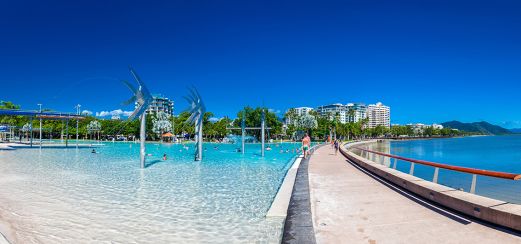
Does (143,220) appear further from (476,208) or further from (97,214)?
(476,208)

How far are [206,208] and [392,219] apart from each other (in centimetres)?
450

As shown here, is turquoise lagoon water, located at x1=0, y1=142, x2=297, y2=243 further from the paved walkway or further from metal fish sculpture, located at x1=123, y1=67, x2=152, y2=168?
metal fish sculpture, located at x1=123, y1=67, x2=152, y2=168

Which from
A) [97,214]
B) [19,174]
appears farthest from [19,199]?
[19,174]

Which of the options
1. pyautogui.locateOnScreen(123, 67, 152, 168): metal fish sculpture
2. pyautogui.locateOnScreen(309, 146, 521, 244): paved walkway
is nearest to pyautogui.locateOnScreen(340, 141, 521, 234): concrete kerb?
pyautogui.locateOnScreen(309, 146, 521, 244): paved walkway

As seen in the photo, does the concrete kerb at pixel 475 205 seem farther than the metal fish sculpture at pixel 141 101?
No

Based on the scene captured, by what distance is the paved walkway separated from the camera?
455 centimetres

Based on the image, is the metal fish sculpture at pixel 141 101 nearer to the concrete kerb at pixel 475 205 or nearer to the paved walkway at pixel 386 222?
the paved walkway at pixel 386 222

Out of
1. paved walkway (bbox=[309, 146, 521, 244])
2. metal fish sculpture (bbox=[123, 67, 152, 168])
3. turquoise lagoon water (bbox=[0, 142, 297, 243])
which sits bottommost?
turquoise lagoon water (bbox=[0, 142, 297, 243])

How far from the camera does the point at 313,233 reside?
502 centimetres

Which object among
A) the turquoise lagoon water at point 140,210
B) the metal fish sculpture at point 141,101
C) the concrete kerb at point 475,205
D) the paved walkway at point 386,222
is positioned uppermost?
the metal fish sculpture at point 141,101

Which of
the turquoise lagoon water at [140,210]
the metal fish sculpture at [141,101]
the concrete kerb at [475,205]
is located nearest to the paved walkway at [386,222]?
the concrete kerb at [475,205]

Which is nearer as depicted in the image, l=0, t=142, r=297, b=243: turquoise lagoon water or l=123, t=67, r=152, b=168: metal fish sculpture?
l=0, t=142, r=297, b=243: turquoise lagoon water

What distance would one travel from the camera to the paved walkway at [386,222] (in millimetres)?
4551

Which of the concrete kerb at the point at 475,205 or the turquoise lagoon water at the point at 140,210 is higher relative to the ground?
the concrete kerb at the point at 475,205
